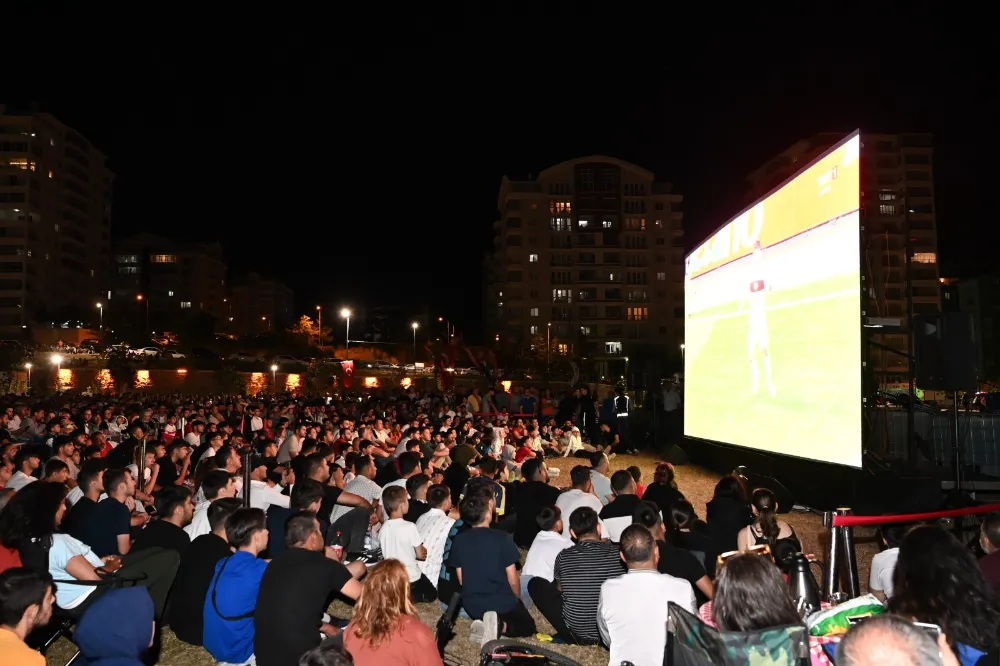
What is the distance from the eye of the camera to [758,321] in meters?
11.2

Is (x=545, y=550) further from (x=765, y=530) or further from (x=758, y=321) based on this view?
(x=758, y=321)

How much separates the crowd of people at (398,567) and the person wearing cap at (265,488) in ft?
0.08

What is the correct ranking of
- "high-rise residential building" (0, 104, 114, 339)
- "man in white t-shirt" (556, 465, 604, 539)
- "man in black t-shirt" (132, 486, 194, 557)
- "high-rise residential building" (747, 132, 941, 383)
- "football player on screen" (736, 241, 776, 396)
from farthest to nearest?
"high-rise residential building" (747, 132, 941, 383) → "high-rise residential building" (0, 104, 114, 339) → "football player on screen" (736, 241, 776, 396) → "man in white t-shirt" (556, 465, 604, 539) → "man in black t-shirt" (132, 486, 194, 557)

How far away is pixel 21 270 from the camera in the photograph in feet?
220

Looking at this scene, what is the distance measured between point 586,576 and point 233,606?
2401 millimetres

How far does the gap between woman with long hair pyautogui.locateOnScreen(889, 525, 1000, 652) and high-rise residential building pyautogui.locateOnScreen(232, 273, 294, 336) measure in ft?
388

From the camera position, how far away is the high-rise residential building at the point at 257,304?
121000mm

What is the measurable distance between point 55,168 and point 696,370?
260ft

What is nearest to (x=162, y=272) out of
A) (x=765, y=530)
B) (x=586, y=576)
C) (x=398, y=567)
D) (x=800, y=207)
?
(x=800, y=207)

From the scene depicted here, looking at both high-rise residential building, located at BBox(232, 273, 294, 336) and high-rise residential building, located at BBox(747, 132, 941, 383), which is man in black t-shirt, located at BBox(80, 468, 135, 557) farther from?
high-rise residential building, located at BBox(232, 273, 294, 336)

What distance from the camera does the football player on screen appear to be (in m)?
10.9

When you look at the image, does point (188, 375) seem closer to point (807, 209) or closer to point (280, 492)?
point (280, 492)

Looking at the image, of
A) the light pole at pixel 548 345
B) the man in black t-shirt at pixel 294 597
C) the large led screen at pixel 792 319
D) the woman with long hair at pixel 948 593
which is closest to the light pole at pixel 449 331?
the light pole at pixel 548 345

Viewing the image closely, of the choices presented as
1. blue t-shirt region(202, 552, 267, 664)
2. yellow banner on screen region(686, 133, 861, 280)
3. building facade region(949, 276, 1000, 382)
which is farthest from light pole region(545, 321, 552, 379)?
blue t-shirt region(202, 552, 267, 664)
